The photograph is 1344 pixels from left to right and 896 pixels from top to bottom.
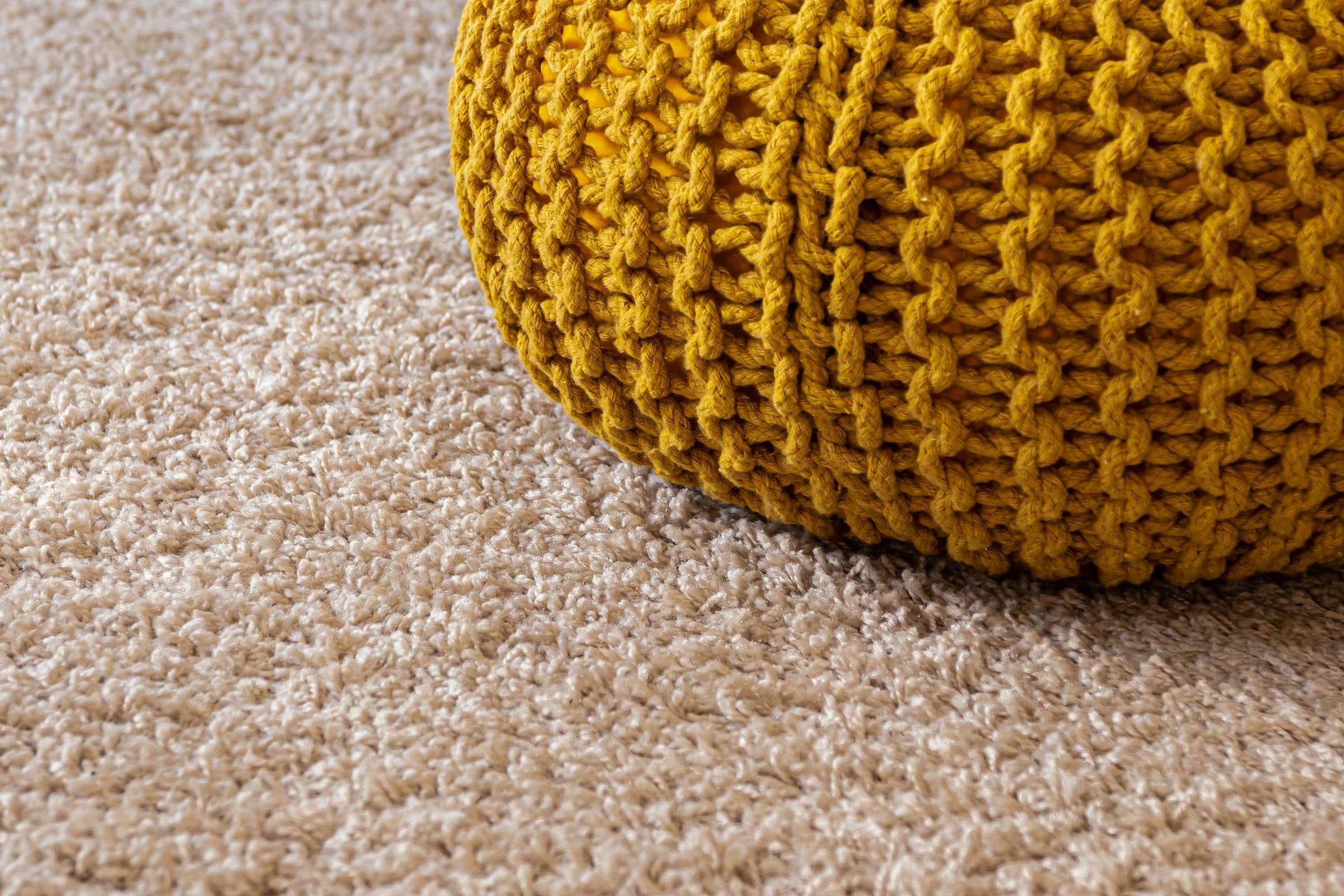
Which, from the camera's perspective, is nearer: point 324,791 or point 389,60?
point 324,791

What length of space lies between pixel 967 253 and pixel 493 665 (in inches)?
12.7

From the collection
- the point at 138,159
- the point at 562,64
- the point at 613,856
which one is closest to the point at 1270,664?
the point at 613,856

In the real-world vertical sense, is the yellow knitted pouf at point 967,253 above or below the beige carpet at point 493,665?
above

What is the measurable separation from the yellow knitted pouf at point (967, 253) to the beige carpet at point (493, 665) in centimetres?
7

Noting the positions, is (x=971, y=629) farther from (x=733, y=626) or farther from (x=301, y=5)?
(x=301, y=5)

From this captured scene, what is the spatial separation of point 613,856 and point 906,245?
31 cm

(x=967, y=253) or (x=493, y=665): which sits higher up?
(x=967, y=253)

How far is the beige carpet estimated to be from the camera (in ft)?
1.91

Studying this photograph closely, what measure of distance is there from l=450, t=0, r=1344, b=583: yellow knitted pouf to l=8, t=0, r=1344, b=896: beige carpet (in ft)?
0.23

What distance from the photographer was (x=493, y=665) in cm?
69

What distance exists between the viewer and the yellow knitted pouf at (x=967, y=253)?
575 mm

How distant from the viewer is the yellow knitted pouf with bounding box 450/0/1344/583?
1.89 feet

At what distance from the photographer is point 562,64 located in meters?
0.68

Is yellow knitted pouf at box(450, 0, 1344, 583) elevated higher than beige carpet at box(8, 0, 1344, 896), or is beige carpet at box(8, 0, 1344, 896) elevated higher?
yellow knitted pouf at box(450, 0, 1344, 583)
